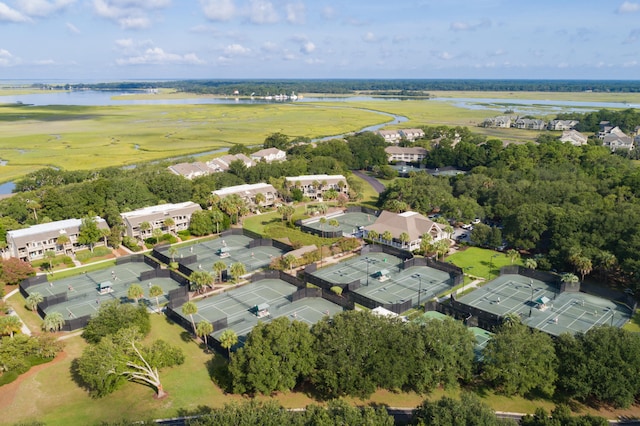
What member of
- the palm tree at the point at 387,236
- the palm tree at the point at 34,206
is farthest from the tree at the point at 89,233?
the palm tree at the point at 387,236

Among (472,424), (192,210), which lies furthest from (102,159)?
(472,424)

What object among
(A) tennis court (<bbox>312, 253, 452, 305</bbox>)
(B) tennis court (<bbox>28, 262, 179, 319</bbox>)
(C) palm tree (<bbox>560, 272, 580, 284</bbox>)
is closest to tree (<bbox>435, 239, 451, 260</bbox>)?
(A) tennis court (<bbox>312, 253, 452, 305</bbox>)

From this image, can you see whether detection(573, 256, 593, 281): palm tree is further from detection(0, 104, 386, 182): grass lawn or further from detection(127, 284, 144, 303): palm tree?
detection(0, 104, 386, 182): grass lawn

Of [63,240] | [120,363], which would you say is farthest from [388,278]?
[63,240]

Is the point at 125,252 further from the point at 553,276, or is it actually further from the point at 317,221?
the point at 553,276

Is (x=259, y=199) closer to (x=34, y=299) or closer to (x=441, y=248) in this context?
(x=441, y=248)

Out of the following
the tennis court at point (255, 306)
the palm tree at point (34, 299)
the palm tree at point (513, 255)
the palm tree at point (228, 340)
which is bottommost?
the tennis court at point (255, 306)

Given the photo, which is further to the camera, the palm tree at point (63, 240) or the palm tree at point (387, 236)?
the palm tree at point (387, 236)

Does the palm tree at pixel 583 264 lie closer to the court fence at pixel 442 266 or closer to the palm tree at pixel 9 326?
the court fence at pixel 442 266
